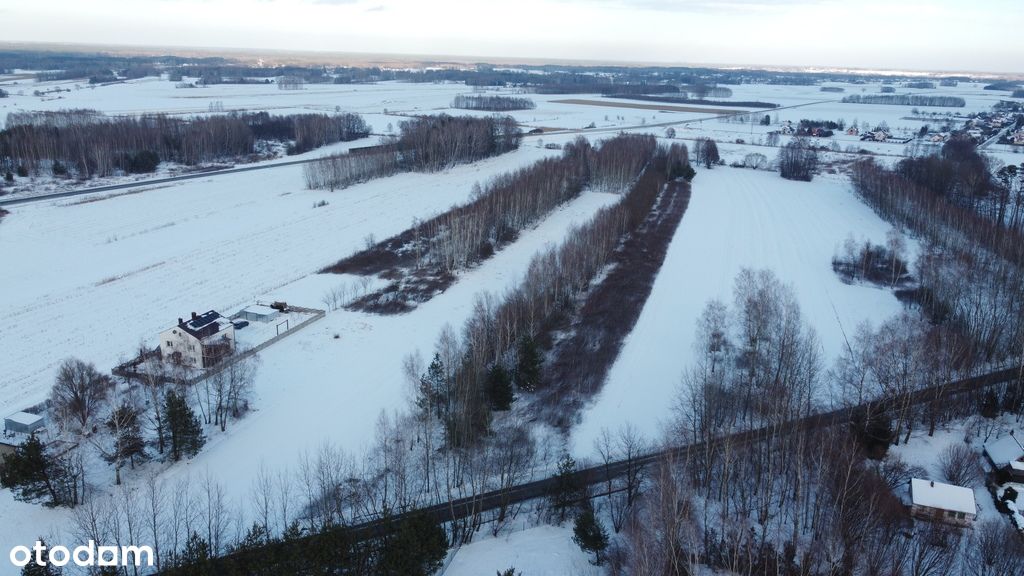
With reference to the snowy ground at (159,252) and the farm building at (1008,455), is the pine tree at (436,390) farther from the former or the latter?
the farm building at (1008,455)

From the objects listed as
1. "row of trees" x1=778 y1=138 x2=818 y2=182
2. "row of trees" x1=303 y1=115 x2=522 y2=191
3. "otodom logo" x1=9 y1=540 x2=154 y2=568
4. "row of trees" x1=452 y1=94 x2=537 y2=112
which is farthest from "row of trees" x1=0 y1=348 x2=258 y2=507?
"row of trees" x1=452 y1=94 x2=537 y2=112

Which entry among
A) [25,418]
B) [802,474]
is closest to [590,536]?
[802,474]

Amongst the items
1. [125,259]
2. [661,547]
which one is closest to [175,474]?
[661,547]

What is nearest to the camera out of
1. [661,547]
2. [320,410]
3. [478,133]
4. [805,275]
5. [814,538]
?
[661,547]

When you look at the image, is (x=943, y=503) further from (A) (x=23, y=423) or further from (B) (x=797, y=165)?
(B) (x=797, y=165)

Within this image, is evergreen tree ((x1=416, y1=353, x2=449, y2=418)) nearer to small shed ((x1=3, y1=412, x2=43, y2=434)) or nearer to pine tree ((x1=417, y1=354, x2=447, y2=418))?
pine tree ((x1=417, y1=354, x2=447, y2=418))

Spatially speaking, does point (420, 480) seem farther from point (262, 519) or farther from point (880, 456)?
point (880, 456)

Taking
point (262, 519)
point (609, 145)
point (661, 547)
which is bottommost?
point (262, 519)
